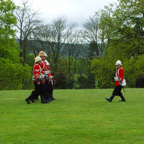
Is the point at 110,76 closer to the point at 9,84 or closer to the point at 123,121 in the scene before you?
the point at 9,84

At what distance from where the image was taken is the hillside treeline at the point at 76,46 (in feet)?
135

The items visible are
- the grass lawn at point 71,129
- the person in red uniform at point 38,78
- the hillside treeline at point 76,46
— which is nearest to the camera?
the grass lawn at point 71,129

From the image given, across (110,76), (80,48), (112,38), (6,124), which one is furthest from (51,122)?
(80,48)

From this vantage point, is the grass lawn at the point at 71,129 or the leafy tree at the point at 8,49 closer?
the grass lawn at the point at 71,129

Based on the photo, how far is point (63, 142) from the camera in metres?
5.45

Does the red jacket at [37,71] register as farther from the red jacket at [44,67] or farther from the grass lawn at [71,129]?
the grass lawn at [71,129]

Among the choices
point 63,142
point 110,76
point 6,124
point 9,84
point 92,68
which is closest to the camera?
point 63,142

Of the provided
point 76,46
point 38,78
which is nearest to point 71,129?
point 38,78

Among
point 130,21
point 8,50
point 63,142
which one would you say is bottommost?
point 63,142

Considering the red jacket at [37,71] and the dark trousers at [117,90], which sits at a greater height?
the red jacket at [37,71]

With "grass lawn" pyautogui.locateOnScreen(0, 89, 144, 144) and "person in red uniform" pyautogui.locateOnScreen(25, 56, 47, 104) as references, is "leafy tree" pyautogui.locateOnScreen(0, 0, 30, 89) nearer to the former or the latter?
"person in red uniform" pyautogui.locateOnScreen(25, 56, 47, 104)

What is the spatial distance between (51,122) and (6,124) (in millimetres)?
1054

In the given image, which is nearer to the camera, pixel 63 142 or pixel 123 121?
pixel 63 142

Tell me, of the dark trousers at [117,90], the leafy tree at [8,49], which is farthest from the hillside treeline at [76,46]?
the dark trousers at [117,90]
